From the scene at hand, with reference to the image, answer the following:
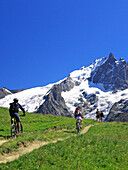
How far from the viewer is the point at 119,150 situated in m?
15.4

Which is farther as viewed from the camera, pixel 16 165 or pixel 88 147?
pixel 88 147

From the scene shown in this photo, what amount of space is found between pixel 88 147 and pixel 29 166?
565cm

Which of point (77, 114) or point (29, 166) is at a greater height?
point (77, 114)

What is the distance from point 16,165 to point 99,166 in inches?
190

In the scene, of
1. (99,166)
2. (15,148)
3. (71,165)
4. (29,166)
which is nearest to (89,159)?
(99,166)

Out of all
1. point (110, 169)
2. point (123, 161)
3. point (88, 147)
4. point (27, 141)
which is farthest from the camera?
point (27, 141)

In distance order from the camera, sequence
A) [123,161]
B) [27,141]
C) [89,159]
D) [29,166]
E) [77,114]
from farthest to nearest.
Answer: [77,114] < [27,141] < [123,161] < [89,159] < [29,166]

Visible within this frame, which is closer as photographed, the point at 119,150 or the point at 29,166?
the point at 29,166

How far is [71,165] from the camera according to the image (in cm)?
1123

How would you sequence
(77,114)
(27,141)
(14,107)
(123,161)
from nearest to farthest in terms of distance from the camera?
(123,161), (27,141), (14,107), (77,114)

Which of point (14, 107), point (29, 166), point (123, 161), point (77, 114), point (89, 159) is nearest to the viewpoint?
point (29, 166)

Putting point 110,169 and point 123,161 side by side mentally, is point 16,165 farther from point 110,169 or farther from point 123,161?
point 123,161

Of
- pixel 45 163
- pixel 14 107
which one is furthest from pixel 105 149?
pixel 14 107

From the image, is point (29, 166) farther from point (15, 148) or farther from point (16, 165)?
point (15, 148)
